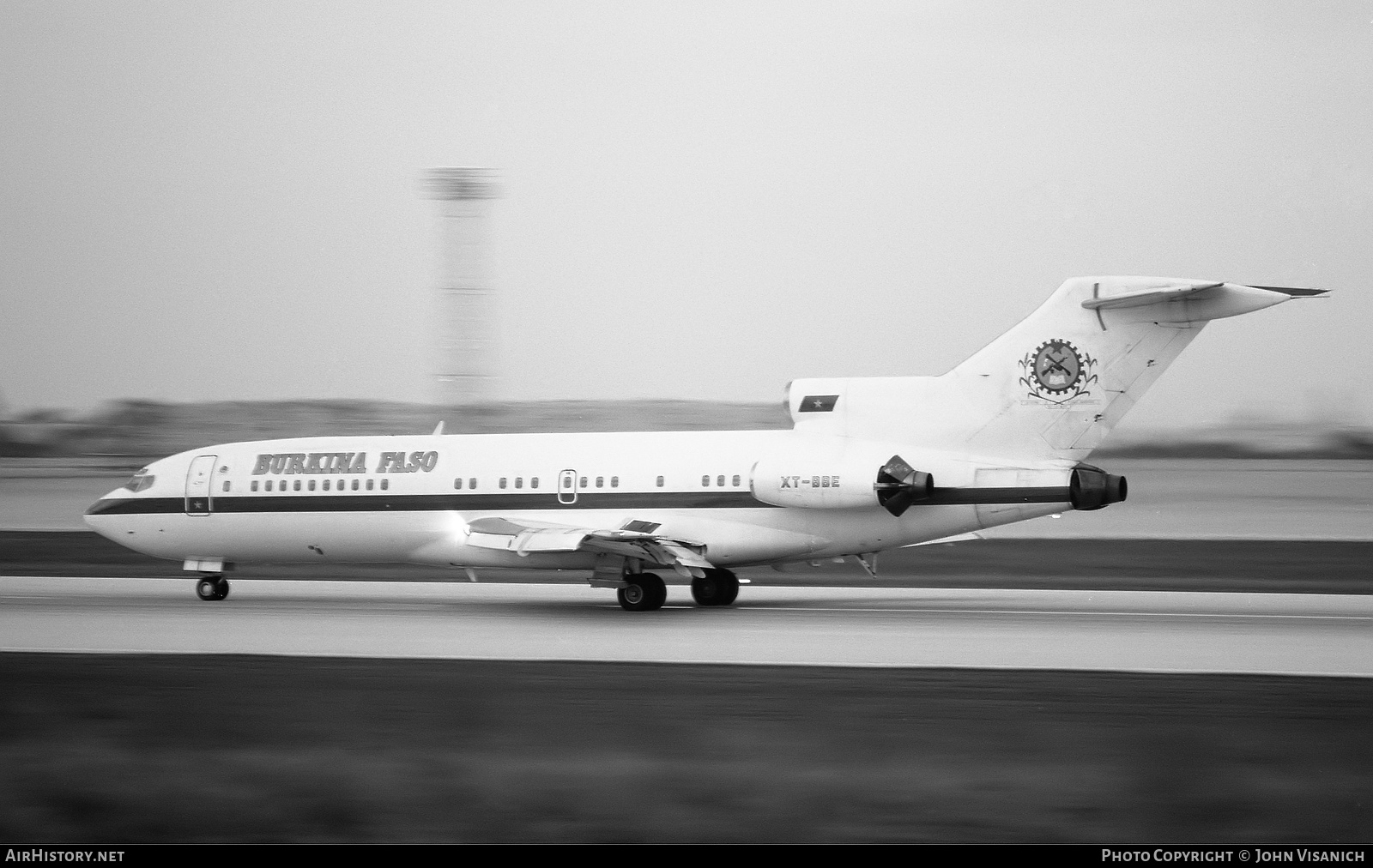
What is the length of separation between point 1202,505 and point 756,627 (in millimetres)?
25637

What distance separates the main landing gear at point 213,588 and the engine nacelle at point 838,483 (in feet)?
35.0

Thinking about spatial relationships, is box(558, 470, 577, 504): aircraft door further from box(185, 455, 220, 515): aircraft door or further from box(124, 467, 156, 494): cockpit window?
box(124, 467, 156, 494): cockpit window

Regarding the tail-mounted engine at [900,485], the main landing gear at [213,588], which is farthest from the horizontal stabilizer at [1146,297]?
the main landing gear at [213,588]

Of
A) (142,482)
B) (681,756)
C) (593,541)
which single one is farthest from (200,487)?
(681,756)

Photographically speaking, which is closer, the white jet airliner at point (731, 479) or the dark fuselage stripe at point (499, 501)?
the white jet airliner at point (731, 479)

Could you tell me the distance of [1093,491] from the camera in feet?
67.1

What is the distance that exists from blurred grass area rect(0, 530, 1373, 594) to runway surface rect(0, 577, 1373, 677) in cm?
233

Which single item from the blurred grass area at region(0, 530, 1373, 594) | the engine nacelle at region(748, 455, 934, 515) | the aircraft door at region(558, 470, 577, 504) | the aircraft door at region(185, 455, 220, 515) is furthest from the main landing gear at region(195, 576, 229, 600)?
the engine nacelle at region(748, 455, 934, 515)

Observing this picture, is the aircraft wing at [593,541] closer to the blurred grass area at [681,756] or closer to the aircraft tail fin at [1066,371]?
the aircraft tail fin at [1066,371]

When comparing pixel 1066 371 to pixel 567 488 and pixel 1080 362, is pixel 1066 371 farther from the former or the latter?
pixel 567 488

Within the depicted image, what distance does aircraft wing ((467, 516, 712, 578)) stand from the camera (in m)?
21.6

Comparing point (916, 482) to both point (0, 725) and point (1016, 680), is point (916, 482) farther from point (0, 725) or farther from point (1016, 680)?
point (0, 725)

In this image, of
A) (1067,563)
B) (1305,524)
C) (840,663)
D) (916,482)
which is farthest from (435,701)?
(1305,524)

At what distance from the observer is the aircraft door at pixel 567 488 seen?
23188mm
